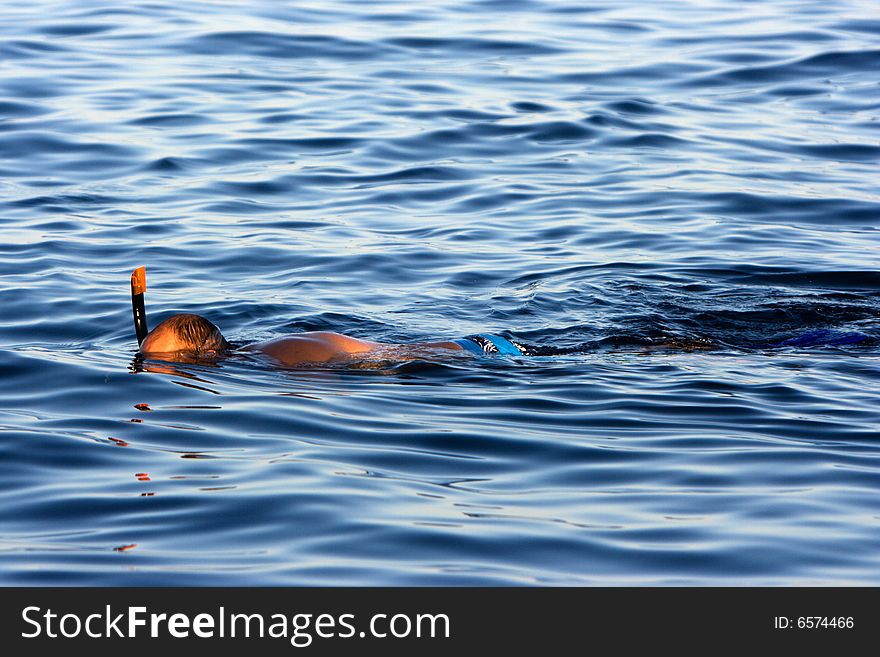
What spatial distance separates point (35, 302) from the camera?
9.74m

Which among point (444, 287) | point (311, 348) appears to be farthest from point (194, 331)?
point (444, 287)

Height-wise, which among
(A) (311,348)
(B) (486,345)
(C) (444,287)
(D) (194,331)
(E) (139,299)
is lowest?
(C) (444,287)

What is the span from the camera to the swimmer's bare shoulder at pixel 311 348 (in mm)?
7801

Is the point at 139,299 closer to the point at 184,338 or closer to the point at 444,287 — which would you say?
the point at 184,338

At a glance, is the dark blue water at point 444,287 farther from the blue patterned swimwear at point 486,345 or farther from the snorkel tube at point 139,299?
the snorkel tube at point 139,299

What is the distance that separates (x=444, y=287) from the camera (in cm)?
1038

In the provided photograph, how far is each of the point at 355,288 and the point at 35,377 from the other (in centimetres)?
305

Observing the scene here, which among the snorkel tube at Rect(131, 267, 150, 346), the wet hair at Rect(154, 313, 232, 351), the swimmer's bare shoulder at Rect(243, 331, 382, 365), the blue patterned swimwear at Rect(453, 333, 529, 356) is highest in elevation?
the snorkel tube at Rect(131, 267, 150, 346)

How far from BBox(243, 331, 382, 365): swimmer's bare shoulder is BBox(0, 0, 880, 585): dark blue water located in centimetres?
14

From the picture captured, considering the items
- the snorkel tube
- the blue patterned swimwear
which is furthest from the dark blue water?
the snorkel tube

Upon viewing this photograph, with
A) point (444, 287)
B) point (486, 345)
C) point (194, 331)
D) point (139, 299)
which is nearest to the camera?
point (139, 299)

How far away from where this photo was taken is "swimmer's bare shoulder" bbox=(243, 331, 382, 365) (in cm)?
780

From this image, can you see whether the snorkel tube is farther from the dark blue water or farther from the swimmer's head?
the dark blue water

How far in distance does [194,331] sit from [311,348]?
2.28ft
